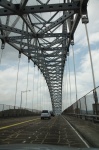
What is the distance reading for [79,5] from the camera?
21.2m

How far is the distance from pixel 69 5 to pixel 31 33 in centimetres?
1258

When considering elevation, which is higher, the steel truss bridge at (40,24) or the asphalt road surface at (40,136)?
the steel truss bridge at (40,24)

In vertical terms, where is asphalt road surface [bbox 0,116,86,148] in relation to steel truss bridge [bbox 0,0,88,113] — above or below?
below

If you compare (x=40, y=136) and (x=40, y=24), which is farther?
(x=40, y=24)

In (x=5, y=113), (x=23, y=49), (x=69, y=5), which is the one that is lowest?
(x=5, y=113)

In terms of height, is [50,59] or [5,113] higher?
[50,59]

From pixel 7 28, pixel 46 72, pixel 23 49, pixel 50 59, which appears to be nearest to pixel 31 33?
pixel 7 28

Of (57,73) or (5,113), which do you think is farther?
(57,73)

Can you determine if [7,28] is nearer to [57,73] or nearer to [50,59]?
[50,59]

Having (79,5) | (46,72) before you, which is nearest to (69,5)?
(79,5)

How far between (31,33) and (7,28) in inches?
210

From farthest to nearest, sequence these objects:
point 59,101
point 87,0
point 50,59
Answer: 1. point 59,101
2. point 50,59
3. point 87,0

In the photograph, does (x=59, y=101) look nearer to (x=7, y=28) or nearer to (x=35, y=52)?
(x=35, y=52)

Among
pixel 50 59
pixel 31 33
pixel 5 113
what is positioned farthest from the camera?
pixel 50 59
